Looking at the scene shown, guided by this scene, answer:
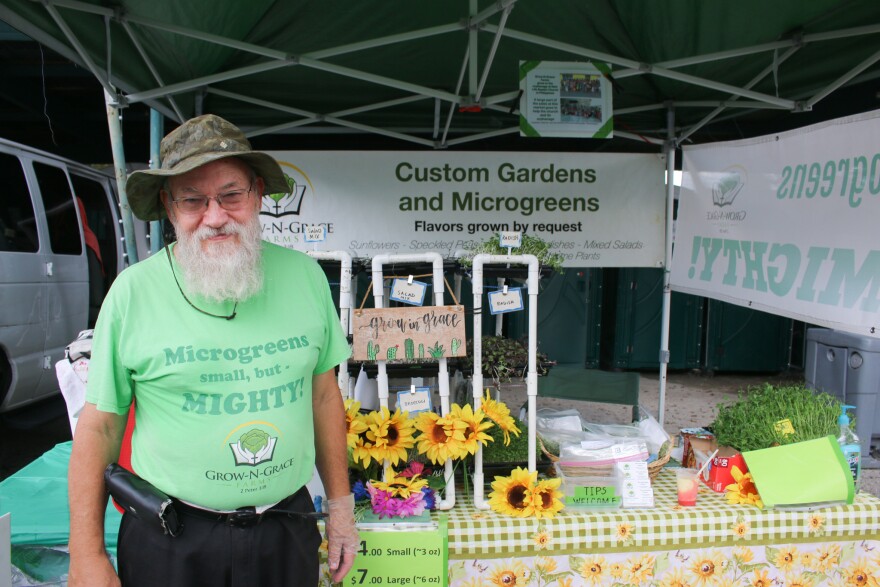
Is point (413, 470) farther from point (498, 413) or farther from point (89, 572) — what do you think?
point (89, 572)

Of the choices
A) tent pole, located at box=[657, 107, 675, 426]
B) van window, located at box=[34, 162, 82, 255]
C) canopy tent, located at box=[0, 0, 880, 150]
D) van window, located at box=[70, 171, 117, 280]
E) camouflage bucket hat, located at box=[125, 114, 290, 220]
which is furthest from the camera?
van window, located at box=[70, 171, 117, 280]

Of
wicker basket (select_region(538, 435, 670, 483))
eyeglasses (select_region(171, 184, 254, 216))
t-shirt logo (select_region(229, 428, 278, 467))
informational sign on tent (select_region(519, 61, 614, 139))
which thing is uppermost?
informational sign on tent (select_region(519, 61, 614, 139))

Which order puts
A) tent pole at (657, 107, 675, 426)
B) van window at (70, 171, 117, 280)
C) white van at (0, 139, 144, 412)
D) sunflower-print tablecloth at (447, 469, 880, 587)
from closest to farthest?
sunflower-print tablecloth at (447, 469, 880, 587), tent pole at (657, 107, 675, 426), white van at (0, 139, 144, 412), van window at (70, 171, 117, 280)

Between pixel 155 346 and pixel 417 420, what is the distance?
1.05 metres

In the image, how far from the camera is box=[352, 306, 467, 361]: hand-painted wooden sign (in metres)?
2.13

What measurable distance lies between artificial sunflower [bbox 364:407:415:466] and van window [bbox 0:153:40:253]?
3391 mm

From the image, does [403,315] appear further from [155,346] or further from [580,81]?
[580,81]

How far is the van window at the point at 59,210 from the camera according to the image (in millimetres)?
4672

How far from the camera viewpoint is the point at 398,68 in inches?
149

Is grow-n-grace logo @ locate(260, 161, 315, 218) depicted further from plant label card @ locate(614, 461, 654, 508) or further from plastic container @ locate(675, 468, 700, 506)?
plastic container @ locate(675, 468, 700, 506)

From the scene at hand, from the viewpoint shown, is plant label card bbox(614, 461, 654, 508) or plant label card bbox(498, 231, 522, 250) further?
plant label card bbox(498, 231, 522, 250)

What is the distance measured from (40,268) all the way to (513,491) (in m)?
3.98

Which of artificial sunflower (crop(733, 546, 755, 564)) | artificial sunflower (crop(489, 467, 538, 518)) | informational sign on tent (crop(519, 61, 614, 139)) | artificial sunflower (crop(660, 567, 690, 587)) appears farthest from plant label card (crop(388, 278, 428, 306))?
informational sign on tent (crop(519, 61, 614, 139))

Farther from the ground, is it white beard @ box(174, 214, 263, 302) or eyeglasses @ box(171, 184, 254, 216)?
eyeglasses @ box(171, 184, 254, 216)
